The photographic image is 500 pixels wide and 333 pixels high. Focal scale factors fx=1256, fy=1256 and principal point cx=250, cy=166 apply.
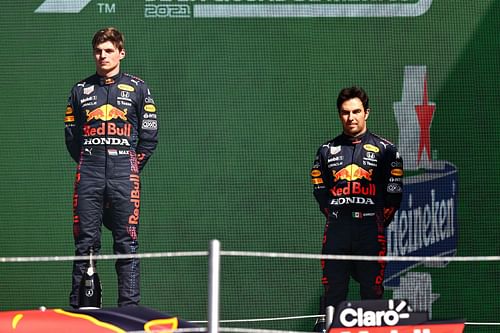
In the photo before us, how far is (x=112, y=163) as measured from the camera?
8312mm

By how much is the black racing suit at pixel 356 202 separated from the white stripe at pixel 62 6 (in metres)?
2.67

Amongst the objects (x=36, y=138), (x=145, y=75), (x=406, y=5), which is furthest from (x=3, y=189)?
(x=406, y=5)

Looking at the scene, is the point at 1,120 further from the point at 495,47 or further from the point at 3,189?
the point at 495,47

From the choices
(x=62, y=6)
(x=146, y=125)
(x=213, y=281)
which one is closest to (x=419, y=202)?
(x=146, y=125)

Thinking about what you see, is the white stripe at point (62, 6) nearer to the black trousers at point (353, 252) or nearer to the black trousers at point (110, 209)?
the black trousers at point (110, 209)

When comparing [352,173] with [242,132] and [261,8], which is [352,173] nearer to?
[242,132]

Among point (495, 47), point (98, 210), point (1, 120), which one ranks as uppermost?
point (495, 47)

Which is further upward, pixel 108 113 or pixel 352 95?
pixel 352 95

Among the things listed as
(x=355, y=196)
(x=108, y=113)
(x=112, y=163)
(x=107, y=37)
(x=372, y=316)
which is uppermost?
(x=107, y=37)

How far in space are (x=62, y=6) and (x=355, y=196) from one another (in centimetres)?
312

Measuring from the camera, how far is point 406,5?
9.75 meters

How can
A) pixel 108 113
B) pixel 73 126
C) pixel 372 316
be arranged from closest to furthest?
pixel 372 316 → pixel 108 113 → pixel 73 126

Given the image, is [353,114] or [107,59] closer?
[353,114]

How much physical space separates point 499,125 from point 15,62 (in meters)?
3.76
